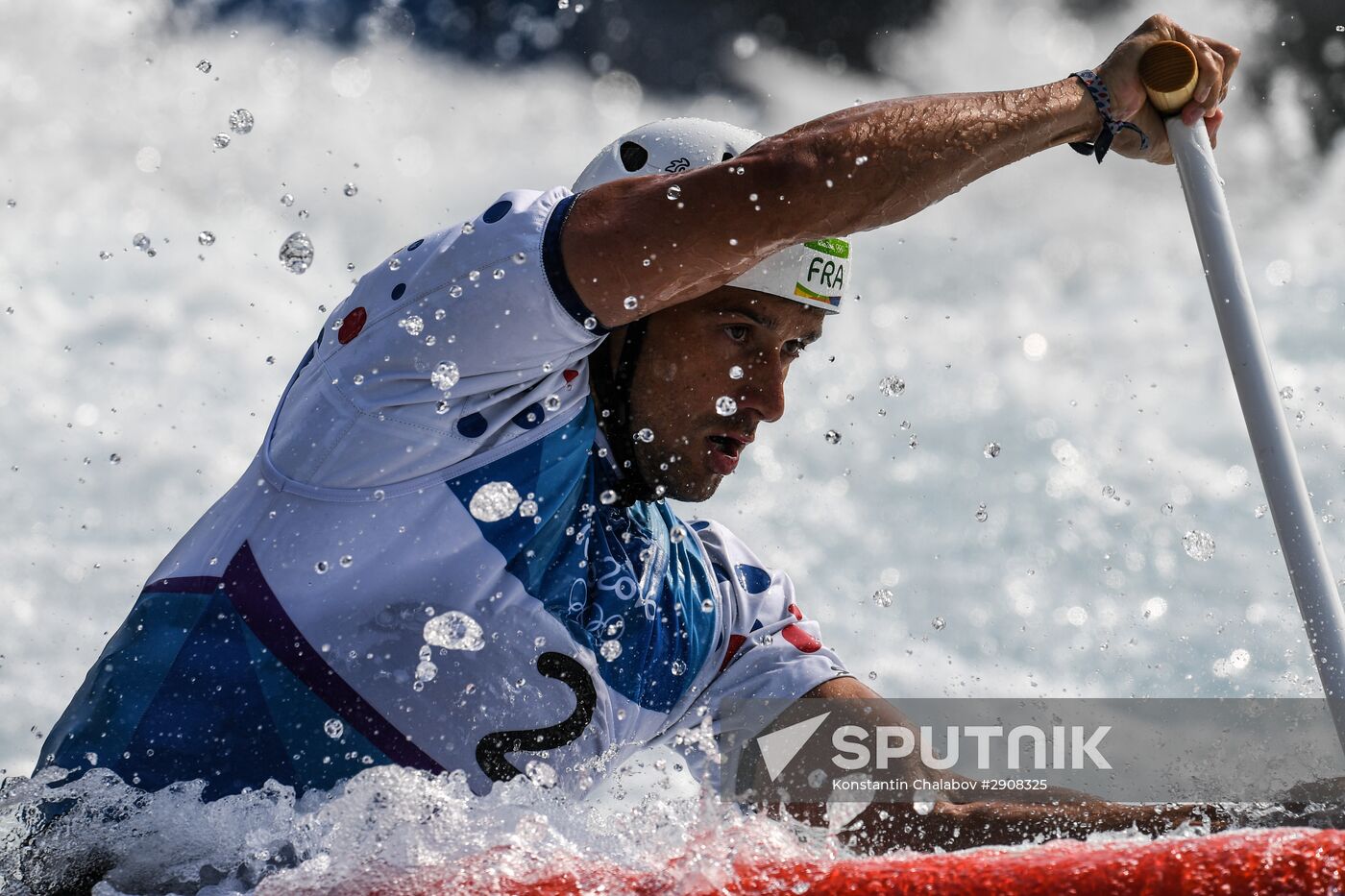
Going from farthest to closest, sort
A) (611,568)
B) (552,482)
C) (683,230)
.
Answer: (611,568) → (552,482) → (683,230)

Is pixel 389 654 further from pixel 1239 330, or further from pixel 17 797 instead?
pixel 1239 330

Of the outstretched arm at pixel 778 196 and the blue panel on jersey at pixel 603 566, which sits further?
the blue panel on jersey at pixel 603 566

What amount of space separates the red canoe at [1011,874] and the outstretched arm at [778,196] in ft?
4.29

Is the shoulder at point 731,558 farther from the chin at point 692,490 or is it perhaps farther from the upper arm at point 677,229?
the upper arm at point 677,229

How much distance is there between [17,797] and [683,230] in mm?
1995

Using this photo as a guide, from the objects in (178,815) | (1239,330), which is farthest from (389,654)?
(1239,330)

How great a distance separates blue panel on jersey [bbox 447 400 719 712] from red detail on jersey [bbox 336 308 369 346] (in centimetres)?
44

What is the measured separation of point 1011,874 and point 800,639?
7.75 feet

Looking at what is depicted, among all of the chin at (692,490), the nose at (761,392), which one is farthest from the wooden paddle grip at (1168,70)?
the chin at (692,490)

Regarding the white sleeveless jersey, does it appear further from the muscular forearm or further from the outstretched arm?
the muscular forearm

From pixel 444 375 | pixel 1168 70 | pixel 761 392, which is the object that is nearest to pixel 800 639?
pixel 761 392


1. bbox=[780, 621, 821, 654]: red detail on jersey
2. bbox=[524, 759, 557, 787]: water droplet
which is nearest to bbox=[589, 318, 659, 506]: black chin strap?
bbox=[524, 759, 557, 787]: water droplet

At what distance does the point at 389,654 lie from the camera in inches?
114

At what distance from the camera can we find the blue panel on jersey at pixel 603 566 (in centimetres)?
303
